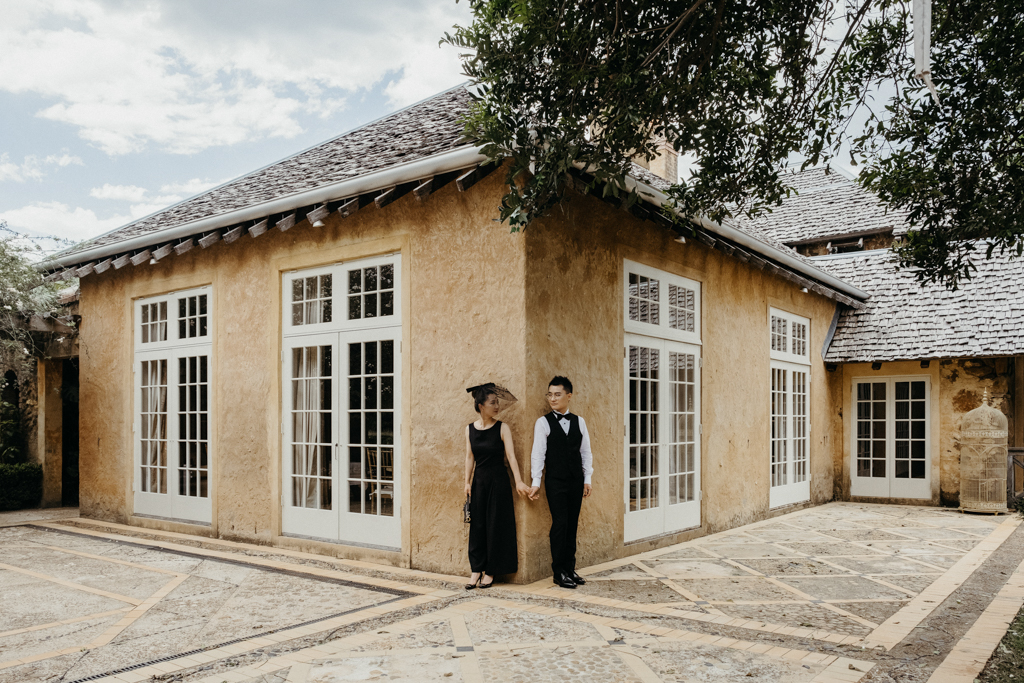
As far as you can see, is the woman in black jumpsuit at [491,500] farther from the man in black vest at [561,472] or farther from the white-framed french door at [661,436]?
the white-framed french door at [661,436]

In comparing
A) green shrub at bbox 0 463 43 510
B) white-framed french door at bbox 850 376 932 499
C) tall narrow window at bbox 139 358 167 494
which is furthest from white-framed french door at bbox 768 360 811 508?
green shrub at bbox 0 463 43 510

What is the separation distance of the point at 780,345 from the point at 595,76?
25.4ft

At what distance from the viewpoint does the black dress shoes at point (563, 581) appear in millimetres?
6129

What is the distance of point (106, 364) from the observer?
9.98 m

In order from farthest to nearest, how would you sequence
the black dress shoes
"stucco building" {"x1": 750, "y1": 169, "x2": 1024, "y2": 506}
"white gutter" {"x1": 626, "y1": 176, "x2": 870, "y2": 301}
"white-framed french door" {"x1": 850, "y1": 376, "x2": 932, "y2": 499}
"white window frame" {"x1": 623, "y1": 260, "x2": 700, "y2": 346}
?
"white-framed french door" {"x1": 850, "y1": 376, "x2": 932, "y2": 499}, "stucco building" {"x1": 750, "y1": 169, "x2": 1024, "y2": 506}, "white window frame" {"x1": 623, "y1": 260, "x2": 700, "y2": 346}, "white gutter" {"x1": 626, "y1": 176, "x2": 870, "y2": 301}, the black dress shoes

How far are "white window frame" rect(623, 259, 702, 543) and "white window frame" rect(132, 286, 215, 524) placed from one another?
15.0 ft

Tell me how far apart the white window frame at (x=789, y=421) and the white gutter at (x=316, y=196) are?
249 inches

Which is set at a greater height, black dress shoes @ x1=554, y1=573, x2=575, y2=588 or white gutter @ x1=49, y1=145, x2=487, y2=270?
white gutter @ x1=49, y1=145, x2=487, y2=270

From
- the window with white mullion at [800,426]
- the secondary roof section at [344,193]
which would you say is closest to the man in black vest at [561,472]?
the secondary roof section at [344,193]

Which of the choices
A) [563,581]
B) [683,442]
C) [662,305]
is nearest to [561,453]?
[563,581]

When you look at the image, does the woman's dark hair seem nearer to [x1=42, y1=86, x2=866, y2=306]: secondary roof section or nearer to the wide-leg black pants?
the wide-leg black pants

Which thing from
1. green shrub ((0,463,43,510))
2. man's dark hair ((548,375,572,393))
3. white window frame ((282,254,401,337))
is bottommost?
green shrub ((0,463,43,510))

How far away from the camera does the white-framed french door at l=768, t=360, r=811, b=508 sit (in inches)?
432

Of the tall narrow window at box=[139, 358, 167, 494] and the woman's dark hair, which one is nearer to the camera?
the woman's dark hair
